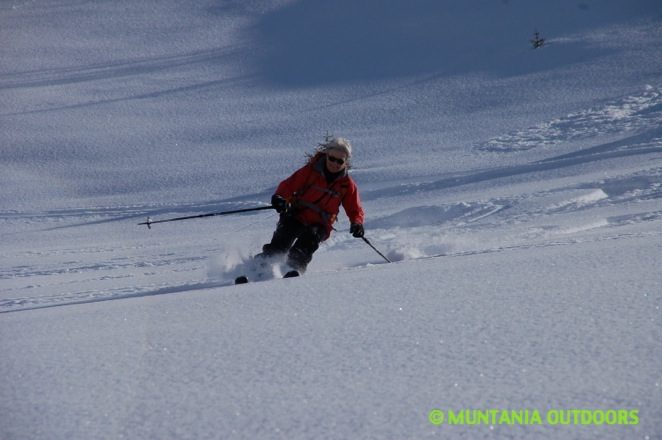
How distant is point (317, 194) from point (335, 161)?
0.98ft

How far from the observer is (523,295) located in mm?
3246

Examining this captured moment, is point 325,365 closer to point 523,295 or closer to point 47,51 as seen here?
point 523,295

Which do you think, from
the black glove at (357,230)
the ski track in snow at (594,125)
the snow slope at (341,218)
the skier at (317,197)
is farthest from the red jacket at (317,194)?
the ski track in snow at (594,125)

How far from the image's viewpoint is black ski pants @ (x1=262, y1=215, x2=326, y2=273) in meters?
6.06

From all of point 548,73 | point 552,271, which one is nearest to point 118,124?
point 548,73

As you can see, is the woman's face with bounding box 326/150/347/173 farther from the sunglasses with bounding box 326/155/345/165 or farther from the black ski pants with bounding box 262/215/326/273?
the black ski pants with bounding box 262/215/326/273

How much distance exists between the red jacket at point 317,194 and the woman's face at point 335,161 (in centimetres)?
6

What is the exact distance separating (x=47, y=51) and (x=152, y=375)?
67.1 feet

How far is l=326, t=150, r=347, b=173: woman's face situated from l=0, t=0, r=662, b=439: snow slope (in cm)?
80

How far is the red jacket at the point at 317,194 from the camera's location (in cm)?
634

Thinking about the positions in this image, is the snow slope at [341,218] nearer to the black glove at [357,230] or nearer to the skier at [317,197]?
the black glove at [357,230]

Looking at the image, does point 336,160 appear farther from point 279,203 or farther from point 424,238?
point 424,238

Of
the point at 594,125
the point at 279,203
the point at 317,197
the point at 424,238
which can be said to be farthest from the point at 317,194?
the point at 594,125

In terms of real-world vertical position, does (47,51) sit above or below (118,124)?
above
